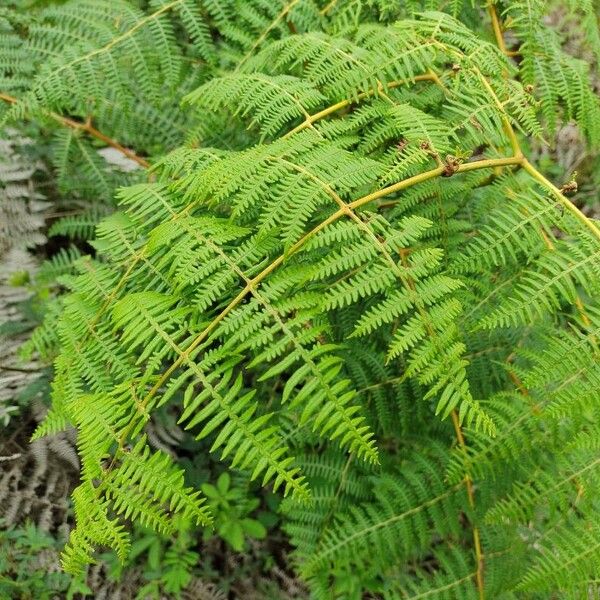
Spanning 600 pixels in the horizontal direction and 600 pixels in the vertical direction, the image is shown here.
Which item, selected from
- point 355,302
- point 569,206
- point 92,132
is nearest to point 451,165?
point 569,206

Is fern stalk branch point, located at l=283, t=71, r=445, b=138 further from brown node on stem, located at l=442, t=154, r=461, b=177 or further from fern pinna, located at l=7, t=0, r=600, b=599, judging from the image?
brown node on stem, located at l=442, t=154, r=461, b=177

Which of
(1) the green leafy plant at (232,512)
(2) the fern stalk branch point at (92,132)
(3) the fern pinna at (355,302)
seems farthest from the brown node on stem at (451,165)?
(1) the green leafy plant at (232,512)

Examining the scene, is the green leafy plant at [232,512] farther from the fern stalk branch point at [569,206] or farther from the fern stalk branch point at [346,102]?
the fern stalk branch point at [569,206]

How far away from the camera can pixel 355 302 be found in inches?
77.7

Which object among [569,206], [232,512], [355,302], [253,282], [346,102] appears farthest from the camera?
[232,512]

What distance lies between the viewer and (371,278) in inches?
59.2

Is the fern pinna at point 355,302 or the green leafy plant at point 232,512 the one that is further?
the green leafy plant at point 232,512

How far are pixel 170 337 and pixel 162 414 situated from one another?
107 cm

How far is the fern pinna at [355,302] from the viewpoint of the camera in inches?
56.9

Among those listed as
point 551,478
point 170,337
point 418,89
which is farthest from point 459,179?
point 170,337

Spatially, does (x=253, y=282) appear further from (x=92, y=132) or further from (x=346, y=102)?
(x=92, y=132)

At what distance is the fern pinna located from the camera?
1.45 m

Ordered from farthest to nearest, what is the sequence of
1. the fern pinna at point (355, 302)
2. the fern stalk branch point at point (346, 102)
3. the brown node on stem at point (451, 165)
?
1. the fern stalk branch point at point (346, 102)
2. the brown node on stem at point (451, 165)
3. the fern pinna at point (355, 302)

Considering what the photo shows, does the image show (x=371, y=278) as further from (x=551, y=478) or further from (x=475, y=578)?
(x=475, y=578)
